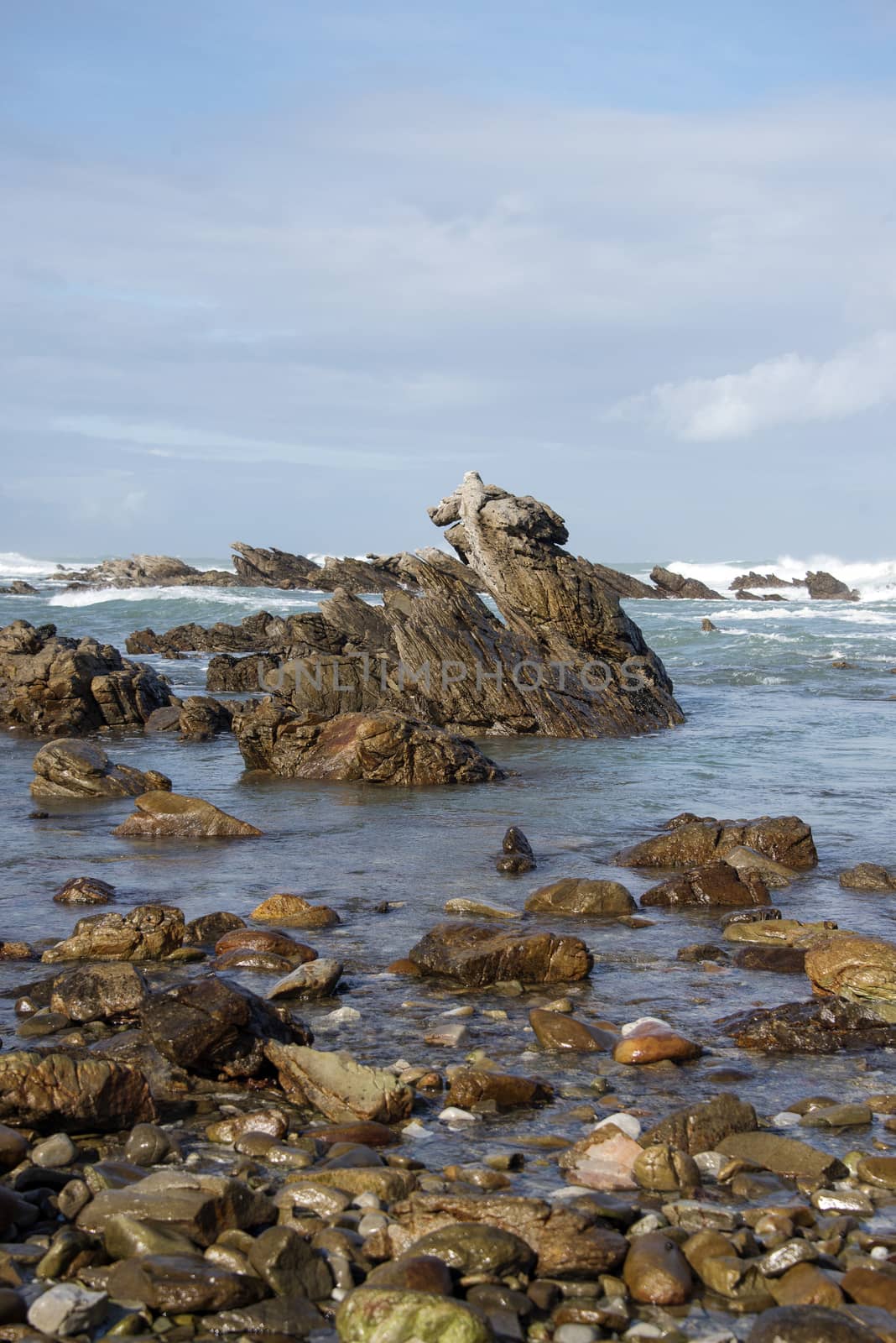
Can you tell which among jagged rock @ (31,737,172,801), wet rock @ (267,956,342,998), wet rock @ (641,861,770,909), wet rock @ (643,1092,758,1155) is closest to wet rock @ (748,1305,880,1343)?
wet rock @ (643,1092,758,1155)

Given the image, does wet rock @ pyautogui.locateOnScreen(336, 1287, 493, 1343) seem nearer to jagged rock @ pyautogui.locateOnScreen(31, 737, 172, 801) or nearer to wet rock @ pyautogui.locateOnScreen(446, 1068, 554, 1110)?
wet rock @ pyautogui.locateOnScreen(446, 1068, 554, 1110)

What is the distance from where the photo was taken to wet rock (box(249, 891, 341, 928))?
816 centimetres

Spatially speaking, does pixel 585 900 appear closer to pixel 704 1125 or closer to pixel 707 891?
pixel 707 891

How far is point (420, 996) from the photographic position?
662cm

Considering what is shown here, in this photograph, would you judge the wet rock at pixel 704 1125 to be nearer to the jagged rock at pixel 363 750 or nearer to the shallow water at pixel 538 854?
the shallow water at pixel 538 854

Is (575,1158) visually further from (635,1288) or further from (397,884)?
(397,884)

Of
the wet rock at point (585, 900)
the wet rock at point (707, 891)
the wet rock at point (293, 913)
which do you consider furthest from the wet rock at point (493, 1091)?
the wet rock at point (707, 891)

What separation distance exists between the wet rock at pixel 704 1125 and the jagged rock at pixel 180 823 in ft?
24.5

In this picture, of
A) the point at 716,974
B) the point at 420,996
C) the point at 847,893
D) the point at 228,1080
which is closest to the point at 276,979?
the point at 420,996

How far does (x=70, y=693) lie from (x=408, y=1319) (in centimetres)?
1893

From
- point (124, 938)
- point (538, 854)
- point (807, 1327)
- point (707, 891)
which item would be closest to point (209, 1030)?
point (124, 938)

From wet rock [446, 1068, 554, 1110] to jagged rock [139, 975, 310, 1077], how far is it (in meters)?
0.89

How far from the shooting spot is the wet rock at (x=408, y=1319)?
3.12m

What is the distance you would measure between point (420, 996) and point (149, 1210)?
9.90 feet
